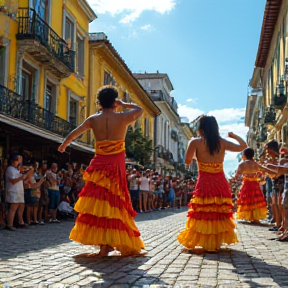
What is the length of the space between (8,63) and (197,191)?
12.8 m

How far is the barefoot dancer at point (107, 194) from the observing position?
5.52m

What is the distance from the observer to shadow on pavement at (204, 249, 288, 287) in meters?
4.28

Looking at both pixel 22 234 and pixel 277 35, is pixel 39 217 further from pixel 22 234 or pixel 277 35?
pixel 277 35

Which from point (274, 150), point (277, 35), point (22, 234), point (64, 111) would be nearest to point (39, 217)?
point (22, 234)

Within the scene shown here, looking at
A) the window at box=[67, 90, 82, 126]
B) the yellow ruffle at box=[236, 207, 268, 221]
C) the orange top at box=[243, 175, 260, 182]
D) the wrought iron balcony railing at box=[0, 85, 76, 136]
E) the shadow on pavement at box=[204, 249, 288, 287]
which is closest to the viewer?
the shadow on pavement at box=[204, 249, 288, 287]

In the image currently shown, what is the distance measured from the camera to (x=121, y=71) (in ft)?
106

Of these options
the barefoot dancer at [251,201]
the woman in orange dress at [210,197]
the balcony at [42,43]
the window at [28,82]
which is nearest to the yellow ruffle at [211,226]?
the woman in orange dress at [210,197]

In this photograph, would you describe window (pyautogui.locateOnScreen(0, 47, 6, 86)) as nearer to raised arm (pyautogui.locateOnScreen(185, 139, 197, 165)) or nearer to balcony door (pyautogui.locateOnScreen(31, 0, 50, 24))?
balcony door (pyautogui.locateOnScreen(31, 0, 50, 24))

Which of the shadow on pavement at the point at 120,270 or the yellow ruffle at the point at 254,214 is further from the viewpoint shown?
the yellow ruffle at the point at 254,214

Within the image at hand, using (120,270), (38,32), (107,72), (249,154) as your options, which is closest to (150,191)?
(38,32)

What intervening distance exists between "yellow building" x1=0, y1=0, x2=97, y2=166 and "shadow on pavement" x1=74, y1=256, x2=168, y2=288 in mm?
8511

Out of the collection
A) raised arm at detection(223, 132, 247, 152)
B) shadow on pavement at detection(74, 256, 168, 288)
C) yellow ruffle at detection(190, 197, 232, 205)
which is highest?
raised arm at detection(223, 132, 247, 152)

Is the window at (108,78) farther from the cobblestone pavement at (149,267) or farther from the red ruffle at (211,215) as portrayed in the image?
the red ruffle at (211,215)

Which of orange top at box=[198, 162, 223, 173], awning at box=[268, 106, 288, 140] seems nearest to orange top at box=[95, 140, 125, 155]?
orange top at box=[198, 162, 223, 173]
